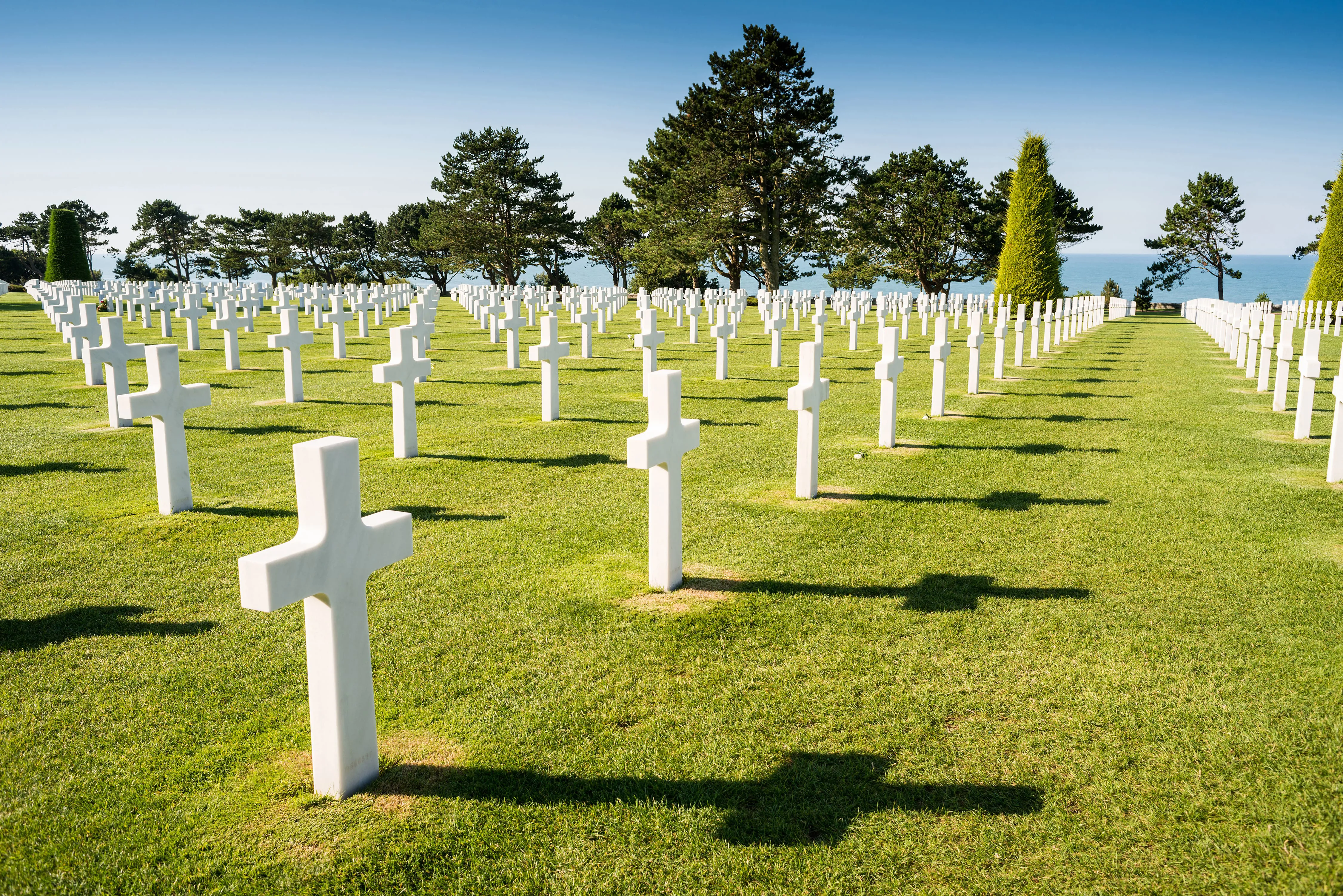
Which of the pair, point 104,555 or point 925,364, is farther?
point 925,364

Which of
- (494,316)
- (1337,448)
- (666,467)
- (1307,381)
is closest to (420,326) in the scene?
(666,467)

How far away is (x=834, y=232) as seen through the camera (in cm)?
4681

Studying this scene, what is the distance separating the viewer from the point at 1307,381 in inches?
368

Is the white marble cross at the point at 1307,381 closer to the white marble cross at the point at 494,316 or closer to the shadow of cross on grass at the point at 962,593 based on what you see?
the shadow of cross on grass at the point at 962,593

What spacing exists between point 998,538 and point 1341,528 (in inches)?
96.6

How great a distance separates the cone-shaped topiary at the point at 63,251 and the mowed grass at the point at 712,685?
152 ft

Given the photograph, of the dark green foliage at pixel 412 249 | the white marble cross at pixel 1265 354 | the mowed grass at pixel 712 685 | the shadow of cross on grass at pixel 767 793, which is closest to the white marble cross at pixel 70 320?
the mowed grass at pixel 712 685

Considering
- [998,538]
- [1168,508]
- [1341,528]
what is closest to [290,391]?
[998,538]

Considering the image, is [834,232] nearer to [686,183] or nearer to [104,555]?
[686,183]

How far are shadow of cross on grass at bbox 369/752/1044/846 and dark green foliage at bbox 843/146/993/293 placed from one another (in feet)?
173

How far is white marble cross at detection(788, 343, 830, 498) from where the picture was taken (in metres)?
6.93

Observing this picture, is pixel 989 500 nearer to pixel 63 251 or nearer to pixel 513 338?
pixel 513 338

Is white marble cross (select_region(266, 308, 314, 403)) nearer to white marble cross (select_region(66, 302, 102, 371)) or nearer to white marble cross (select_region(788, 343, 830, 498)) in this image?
white marble cross (select_region(66, 302, 102, 371))

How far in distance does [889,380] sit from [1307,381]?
446 centimetres
